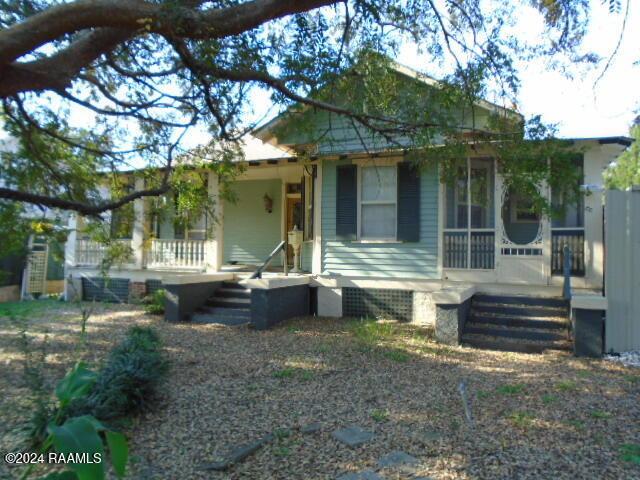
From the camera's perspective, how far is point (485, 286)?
373 inches

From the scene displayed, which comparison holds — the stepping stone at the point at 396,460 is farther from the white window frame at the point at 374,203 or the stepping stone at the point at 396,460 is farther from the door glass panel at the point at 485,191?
the white window frame at the point at 374,203

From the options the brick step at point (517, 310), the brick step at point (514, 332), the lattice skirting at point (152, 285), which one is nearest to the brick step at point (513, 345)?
the brick step at point (514, 332)

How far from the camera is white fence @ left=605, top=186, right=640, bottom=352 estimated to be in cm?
702

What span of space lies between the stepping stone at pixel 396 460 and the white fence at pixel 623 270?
16.5 feet

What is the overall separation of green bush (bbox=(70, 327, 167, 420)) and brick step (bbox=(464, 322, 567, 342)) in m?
5.50

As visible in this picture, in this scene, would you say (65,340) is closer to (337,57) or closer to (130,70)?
(130,70)

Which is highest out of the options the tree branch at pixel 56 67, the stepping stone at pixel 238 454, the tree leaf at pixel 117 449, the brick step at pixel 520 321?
the tree branch at pixel 56 67

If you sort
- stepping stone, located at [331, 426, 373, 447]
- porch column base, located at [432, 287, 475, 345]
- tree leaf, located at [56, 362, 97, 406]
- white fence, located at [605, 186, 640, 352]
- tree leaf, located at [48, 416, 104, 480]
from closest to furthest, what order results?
tree leaf, located at [48, 416, 104, 480]
tree leaf, located at [56, 362, 97, 406]
stepping stone, located at [331, 426, 373, 447]
white fence, located at [605, 186, 640, 352]
porch column base, located at [432, 287, 475, 345]

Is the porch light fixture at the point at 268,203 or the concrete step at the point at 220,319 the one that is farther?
the porch light fixture at the point at 268,203

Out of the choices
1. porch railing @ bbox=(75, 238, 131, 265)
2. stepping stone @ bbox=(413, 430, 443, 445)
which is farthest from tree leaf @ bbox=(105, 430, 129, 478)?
porch railing @ bbox=(75, 238, 131, 265)

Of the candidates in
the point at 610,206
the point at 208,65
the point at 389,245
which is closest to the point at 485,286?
the point at 389,245

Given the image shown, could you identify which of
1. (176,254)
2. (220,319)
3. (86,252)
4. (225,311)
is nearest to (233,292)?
(225,311)

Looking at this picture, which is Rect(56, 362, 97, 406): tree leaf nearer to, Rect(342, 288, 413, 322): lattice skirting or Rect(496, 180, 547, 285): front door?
Rect(496, 180, 547, 285): front door

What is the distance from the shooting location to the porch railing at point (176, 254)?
12.4 meters
